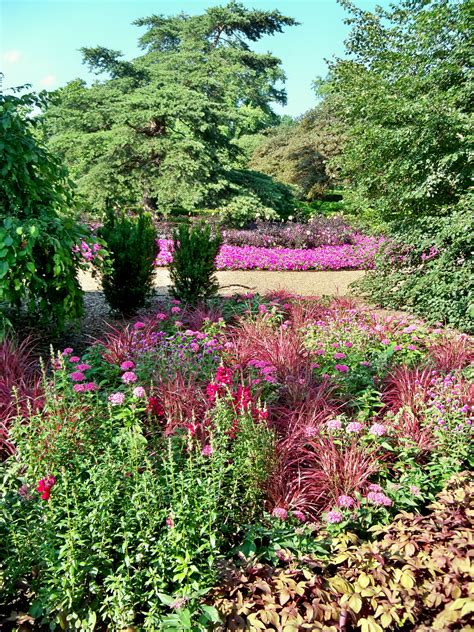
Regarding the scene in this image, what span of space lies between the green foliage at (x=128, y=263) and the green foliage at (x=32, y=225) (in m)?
0.90

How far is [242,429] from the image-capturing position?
212 centimetres

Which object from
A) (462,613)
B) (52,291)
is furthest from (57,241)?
(462,613)

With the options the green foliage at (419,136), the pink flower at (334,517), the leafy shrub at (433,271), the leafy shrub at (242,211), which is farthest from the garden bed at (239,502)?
the leafy shrub at (242,211)

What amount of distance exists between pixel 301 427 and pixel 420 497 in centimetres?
63

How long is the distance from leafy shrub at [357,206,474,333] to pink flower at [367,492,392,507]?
117 inches

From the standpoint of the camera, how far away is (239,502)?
6.93 ft

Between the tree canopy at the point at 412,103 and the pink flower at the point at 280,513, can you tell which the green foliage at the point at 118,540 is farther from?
the tree canopy at the point at 412,103

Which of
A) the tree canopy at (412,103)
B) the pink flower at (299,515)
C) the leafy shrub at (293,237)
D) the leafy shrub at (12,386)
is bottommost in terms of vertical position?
the pink flower at (299,515)

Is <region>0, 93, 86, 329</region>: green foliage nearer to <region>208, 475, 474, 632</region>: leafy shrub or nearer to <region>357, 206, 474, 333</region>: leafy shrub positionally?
<region>208, 475, 474, 632</region>: leafy shrub

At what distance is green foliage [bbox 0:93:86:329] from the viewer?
340 centimetres

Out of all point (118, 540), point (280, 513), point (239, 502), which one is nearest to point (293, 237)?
point (239, 502)

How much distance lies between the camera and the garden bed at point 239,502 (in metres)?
1.50

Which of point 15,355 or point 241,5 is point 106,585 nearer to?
point 15,355

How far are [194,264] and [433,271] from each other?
2.57 meters
